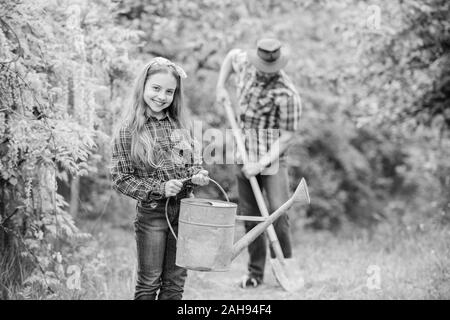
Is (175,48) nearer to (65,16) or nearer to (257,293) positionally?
(65,16)

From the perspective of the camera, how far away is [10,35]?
10.7ft

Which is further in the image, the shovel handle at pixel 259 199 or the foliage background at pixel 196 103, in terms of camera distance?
the shovel handle at pixel 259 199

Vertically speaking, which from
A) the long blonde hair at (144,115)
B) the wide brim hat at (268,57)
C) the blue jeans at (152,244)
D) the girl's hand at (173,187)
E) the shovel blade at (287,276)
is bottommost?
the shovel blade at (287,276)

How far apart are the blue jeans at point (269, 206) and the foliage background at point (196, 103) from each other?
1.04 metres

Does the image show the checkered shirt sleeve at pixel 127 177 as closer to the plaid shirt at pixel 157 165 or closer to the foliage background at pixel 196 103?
the plaid shirt at pixel 157 165

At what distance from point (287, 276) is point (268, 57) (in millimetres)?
1614

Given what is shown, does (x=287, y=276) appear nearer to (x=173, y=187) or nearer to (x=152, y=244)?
(x=152, y=244)

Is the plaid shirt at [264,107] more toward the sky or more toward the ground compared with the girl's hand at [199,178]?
more toward the sky

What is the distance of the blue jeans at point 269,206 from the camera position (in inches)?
167

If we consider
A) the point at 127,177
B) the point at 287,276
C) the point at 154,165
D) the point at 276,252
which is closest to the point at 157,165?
the point at 154,165

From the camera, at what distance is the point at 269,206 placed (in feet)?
14.3

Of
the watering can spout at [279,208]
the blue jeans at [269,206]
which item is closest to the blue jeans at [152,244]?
the watering can spout at [279,208]

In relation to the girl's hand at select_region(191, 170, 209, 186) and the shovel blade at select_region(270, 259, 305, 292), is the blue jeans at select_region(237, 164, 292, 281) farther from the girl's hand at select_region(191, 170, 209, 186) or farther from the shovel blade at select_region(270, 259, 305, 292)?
the girl's hand at select_region(191, 170, 209, 186)
